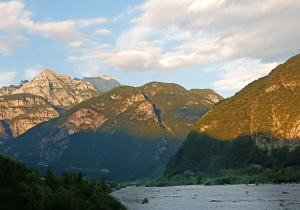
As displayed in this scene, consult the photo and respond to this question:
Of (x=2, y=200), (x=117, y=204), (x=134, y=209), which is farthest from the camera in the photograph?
(x=134, y=209)

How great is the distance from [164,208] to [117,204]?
45.1 meters

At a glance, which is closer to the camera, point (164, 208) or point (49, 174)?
point (49, 174)

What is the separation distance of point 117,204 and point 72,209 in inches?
1027

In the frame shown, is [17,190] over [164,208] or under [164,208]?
over

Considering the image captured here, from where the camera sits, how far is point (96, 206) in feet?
261

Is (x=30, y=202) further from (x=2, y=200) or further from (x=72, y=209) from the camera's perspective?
(x=72, y=209)

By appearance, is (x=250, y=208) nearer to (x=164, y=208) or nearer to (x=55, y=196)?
(x=164, y=208)

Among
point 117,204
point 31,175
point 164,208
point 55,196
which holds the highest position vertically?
point 31,175

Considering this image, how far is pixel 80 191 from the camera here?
97562mm

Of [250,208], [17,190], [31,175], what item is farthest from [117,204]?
[250,208]

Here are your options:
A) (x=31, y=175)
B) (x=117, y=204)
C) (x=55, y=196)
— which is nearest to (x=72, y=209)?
(x=55, y=196)

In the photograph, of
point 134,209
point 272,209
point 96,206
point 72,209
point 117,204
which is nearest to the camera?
point 72,209

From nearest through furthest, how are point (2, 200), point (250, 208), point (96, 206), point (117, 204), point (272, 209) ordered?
1. point (2, 200)
2. point (96, 206)
3. point (117, 204)
4. point (272, 209)
5. point (250, 208)

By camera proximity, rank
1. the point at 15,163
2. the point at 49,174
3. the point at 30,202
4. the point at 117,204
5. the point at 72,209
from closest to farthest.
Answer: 1. the point at 30,202
2. the point at 15,163
3. the point at 72,209
4. the point at 117,204
5. the point at 49,174
